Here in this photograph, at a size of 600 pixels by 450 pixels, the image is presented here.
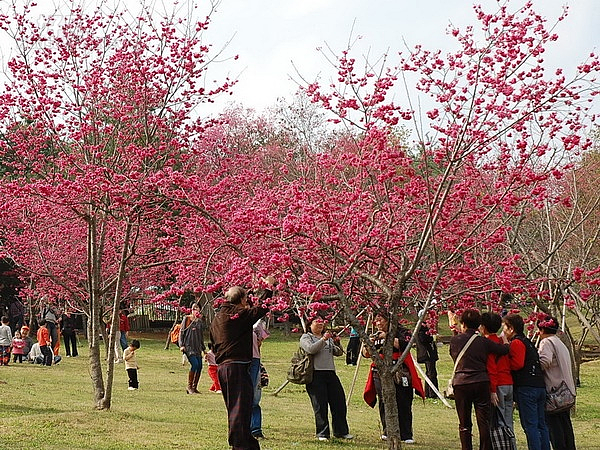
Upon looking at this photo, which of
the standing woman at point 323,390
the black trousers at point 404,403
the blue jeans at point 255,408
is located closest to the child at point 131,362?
the blue jeans at point 255,408

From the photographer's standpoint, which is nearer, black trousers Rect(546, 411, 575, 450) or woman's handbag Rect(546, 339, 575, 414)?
woman's handbag Rect(546, 339, 575, 414)

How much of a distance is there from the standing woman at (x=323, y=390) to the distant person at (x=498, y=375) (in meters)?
2.08

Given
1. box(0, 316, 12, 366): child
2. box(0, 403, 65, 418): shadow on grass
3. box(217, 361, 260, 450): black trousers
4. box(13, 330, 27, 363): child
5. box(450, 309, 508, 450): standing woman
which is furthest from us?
box(13, 330, 27, 363): child

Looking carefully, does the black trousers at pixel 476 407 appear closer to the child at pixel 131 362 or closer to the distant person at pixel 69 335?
the child at pixel 131 362

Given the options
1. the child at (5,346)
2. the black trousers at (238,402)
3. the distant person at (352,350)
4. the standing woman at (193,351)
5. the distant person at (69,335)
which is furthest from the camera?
the distant person at (69,335)

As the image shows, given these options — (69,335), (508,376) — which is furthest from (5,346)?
(508,376)

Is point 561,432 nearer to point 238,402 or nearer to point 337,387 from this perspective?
point 337,387

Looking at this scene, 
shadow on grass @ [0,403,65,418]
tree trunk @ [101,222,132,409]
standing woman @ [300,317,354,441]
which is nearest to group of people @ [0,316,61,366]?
shadow on grass @ [0,403,65,418]

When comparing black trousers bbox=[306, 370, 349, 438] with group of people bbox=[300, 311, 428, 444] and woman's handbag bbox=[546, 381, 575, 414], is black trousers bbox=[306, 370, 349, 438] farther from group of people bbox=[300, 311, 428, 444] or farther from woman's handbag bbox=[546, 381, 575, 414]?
woman's handbag bbox=[546, 381, 575, 414]

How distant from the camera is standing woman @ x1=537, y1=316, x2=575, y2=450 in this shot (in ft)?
27.2

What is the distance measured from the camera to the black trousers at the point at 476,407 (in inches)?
310

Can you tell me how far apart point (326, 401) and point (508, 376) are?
2391 millimetres

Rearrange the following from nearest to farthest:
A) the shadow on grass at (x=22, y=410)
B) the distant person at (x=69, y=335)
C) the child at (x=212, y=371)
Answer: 1. the shadow on grass at (x=22, y=410)
2. the child at (x=212, y=371)
3. the distant person at (x=69, y=335)

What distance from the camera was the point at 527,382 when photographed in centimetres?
815
